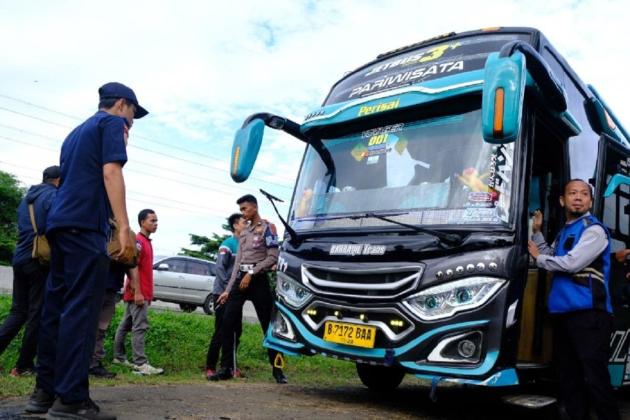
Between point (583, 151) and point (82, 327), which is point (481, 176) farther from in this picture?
point (82, 327)

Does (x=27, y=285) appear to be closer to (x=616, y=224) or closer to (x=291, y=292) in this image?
(x=291, y=292)

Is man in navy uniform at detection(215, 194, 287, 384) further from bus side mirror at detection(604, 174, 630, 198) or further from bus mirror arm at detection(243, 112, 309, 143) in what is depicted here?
bus side mirror at detection(604, 174, 630, 198)

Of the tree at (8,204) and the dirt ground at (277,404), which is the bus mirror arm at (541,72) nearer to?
the dirt ground at (277,404)

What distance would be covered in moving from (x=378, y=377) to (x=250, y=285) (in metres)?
1.65

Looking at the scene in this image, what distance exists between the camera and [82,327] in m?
3.61

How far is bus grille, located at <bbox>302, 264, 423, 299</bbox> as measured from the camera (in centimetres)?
441

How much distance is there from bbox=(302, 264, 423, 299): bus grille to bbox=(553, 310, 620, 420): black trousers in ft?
3.84

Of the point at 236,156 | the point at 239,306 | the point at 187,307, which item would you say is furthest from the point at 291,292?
the point at 187,307

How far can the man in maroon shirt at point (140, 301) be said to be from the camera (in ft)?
22.0

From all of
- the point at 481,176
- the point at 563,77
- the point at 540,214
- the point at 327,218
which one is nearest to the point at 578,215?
the point at 540,214

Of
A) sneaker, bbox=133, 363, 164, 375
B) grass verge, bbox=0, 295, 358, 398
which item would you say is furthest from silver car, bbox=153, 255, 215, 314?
sneaker, bbox=133, 363, 164, 375

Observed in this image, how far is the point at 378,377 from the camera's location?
6.34 m

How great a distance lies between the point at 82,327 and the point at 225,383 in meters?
2.82

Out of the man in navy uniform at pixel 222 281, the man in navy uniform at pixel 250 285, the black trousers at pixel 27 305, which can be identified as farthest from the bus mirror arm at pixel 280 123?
the black trousers at pixel 27 305
